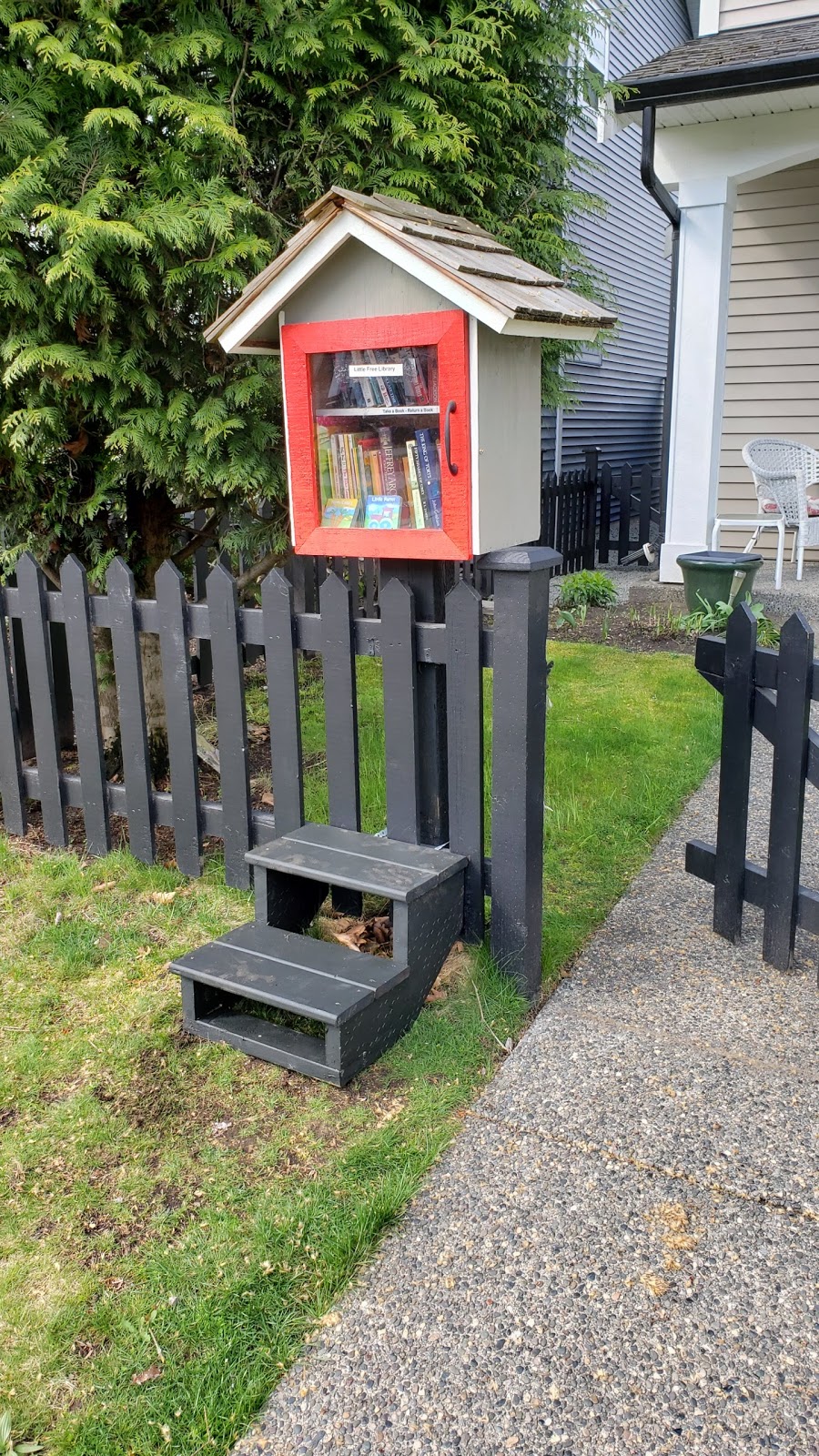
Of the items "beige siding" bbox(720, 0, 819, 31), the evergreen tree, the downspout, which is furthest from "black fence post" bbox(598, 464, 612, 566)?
the evergreen tree

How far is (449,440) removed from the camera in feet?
9.54

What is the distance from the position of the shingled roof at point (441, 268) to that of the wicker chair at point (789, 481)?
5648mm

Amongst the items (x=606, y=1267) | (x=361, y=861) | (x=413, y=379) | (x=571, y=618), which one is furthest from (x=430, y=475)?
(x=571, y=618)

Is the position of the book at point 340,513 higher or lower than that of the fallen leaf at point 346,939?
higher

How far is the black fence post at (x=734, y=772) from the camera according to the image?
3.14 meters

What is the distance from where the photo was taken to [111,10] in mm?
3455

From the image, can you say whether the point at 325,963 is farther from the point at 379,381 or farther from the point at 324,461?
the point at 379,381

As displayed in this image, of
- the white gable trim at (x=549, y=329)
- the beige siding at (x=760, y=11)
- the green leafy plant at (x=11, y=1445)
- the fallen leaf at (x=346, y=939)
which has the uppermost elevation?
the beige siding at (x=760, y=11)

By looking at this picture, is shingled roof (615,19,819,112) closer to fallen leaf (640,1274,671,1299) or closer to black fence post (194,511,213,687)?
black fence post (194,511,213,687)

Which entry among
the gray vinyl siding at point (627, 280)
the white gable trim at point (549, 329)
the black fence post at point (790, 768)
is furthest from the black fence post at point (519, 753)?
the gray vinyl siding at point (627, 280)

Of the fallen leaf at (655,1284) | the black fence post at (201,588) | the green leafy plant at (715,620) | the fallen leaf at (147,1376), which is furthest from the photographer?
the green leafy plant at (715,620)

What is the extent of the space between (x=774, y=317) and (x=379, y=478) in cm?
833

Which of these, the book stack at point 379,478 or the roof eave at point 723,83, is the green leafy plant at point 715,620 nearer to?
the roof eave at point 723,83

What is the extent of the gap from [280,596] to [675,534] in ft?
18.6
